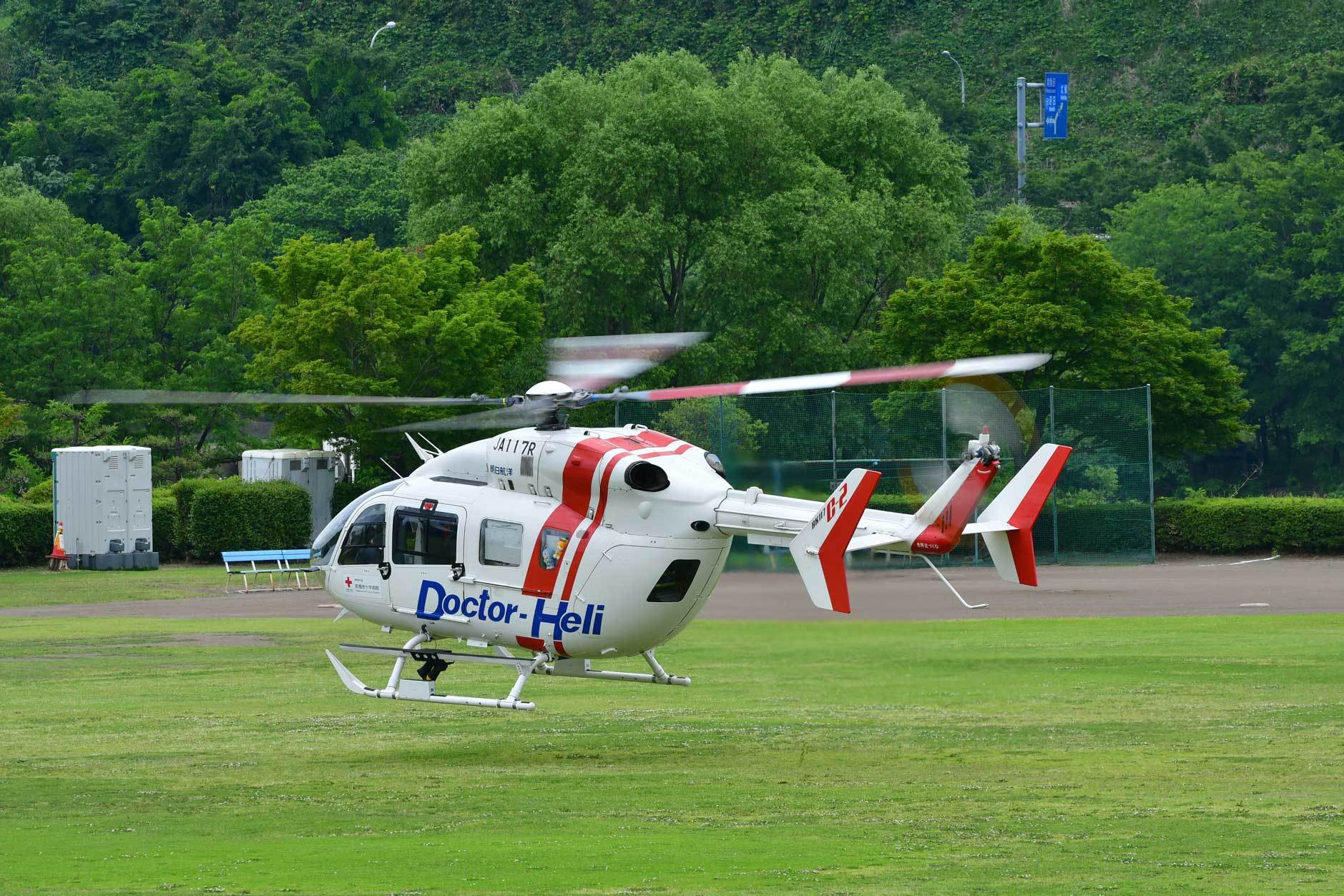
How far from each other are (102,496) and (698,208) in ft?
71.2

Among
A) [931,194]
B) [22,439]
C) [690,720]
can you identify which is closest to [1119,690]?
[690,720]

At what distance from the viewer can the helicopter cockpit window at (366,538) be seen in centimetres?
2098

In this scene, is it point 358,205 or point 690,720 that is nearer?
point 690,720

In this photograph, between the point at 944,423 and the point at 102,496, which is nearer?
the point at 944,423

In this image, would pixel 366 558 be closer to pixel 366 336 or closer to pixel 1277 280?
pixel 366 336

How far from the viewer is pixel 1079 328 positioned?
51.5 metres

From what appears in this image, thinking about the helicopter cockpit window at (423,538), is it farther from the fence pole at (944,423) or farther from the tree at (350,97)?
the tree at (350,97)

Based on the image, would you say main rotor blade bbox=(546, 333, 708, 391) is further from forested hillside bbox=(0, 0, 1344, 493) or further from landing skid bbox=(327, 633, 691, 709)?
forested hillside bbox=(0, 0, 1344, 493)

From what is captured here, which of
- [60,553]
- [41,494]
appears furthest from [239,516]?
[41,494]

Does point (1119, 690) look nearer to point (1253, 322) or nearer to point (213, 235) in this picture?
point (213, 235)

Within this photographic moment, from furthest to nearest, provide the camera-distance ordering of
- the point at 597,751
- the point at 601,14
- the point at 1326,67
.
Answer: the point at 601,14 < the point at 1326,67 < the point at 597,751

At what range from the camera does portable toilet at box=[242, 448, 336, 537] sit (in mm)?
52031

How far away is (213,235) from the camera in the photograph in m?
71.9

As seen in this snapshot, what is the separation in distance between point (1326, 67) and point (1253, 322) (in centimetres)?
1948
